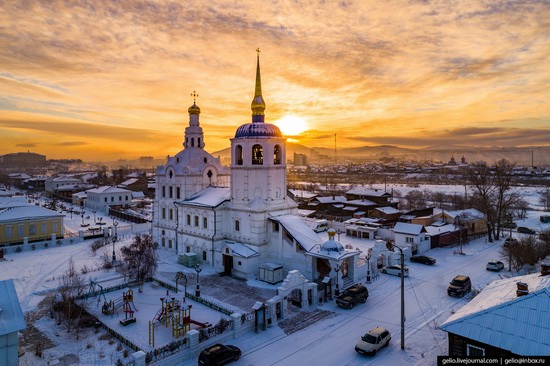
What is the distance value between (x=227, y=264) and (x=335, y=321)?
11860mm

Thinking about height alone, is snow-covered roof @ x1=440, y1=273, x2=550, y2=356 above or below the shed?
above

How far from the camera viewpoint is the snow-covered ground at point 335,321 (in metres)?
16.3

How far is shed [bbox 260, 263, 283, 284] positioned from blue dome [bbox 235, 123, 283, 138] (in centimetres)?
1097

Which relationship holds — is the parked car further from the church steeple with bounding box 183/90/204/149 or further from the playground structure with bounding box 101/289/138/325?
the church steeple with bounding box 183/90/204/149

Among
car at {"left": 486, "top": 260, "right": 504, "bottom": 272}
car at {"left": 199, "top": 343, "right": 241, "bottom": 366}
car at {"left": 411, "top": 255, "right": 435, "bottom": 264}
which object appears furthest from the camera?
car at {"left": 411, "top": 255, "right": 435, "bottom": 264}

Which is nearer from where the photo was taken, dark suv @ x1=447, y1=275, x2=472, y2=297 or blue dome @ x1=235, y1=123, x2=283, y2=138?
dark suv @ x1=447, y1=275, x2=472, y2=297

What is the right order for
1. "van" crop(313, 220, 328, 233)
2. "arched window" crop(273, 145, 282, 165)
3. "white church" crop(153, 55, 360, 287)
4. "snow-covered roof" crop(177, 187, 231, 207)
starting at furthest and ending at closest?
"van" crop(313, 220, 328, 233)
"snow-covered roof" crop(177, 187, 231, 207)
"arched window" crop(273, 145, 282, 165)
"white church" crop(153, 55, 360, 287)

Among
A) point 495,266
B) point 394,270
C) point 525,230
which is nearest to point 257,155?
point 394,270

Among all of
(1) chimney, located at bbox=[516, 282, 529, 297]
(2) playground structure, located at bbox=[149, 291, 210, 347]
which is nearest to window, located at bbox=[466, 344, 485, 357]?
(1) chimney, located at bbox=[516, 282, 529, 297]

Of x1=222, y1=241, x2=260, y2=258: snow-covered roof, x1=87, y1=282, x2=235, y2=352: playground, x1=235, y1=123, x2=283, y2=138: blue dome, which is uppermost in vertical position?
x1=235, y1=123, x2=283, y2=138: blue dome

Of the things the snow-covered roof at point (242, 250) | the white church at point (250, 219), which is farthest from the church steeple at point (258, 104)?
the snow-covered roof at point (242, 250)

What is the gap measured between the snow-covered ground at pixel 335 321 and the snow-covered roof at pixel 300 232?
4.45 metres

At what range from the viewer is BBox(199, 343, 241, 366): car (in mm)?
15195

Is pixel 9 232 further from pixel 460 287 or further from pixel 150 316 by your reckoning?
pixel 460 287
